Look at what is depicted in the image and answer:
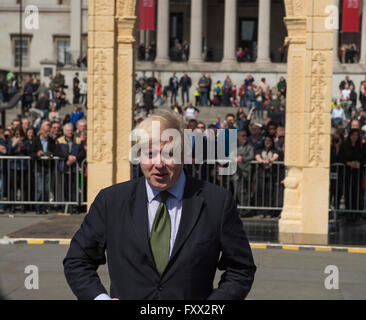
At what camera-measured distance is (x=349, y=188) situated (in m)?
13.5

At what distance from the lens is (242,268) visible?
3.44 metres

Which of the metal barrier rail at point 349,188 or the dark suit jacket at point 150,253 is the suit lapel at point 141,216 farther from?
the metal barrier rail at point 349,188

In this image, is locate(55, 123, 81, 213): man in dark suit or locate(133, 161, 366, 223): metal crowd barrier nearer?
locate(133, 161, 366, 223): metal crowd barrier

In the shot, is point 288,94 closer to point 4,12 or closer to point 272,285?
point 272,285

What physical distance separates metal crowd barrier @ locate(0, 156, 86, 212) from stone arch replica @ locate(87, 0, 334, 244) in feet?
5.64

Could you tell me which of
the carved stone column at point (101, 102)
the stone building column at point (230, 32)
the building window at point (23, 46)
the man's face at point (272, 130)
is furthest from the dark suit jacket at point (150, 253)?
the building window at point (23, 46)

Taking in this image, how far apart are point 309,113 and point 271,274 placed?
398 centimetres

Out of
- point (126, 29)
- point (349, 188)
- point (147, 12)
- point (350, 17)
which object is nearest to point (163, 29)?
point (147, 12)

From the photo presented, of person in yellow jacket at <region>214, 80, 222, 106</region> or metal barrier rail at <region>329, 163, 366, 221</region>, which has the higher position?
person in yellow jacket at <region>214, 80, 222, 106</region>

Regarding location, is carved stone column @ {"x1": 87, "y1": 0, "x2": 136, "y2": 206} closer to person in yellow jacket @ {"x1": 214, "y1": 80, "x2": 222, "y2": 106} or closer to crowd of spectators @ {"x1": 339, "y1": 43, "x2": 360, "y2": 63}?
person in yellow jacket @ {"x1": 214, "y1": 80, "x2": 222, "y2": 106}

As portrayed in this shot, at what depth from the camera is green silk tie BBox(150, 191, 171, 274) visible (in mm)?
3340

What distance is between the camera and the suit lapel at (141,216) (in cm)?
332

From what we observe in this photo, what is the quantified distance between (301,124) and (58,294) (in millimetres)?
5942

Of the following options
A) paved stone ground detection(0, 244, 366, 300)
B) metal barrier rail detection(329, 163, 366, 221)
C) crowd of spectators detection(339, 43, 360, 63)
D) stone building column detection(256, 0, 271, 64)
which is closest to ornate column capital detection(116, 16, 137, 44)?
paved stone ground detection(0, 244, 366, 300)
